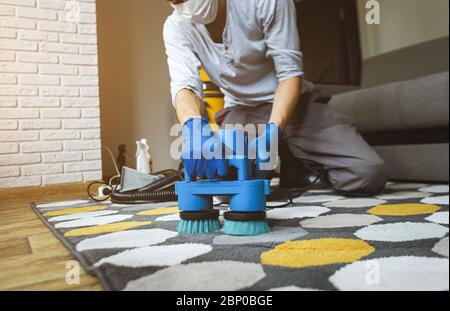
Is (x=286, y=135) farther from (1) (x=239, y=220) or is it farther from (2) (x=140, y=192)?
(1) (x=239, y=220)

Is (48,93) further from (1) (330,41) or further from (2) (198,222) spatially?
(1) (330,41)

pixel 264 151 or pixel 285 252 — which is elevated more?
pixel 264 151

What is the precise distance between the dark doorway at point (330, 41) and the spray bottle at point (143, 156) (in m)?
1.73

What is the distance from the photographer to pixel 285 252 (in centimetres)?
50

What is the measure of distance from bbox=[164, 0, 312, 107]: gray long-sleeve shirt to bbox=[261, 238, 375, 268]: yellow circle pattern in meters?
0.54

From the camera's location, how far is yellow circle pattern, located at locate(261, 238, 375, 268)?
454 mm

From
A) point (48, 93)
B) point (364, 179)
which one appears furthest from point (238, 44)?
point (48, 93)

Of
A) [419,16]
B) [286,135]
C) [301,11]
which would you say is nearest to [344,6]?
[301,11]

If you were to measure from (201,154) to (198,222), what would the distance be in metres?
0.13

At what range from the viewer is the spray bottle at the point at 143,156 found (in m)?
1.40

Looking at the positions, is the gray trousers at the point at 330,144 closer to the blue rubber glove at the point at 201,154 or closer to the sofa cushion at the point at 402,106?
the sofa cushion at the point at 402,106

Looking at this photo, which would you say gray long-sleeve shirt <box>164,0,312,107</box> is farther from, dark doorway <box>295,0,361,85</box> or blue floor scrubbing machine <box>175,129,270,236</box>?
dark doorway <box>295,0,361,85</box>

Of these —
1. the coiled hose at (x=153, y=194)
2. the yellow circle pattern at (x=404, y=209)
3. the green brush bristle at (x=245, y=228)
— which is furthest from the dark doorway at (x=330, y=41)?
Answer: the green brush bristle at (x=245, y=228)

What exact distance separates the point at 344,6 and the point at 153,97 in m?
2.18
